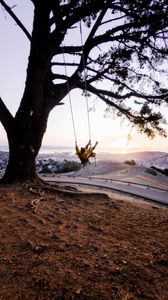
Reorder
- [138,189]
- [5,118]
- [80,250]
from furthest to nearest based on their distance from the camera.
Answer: [138,189] < [5,118] < [80,250]

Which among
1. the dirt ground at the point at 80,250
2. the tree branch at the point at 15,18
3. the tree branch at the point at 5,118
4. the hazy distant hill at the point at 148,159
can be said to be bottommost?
the dirt ground at the point at 80,250

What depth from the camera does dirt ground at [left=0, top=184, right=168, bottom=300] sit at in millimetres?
2873

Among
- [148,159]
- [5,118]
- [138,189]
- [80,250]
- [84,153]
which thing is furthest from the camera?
[148,159]

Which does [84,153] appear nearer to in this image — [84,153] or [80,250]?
[84,153]

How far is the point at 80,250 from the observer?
12.1ft

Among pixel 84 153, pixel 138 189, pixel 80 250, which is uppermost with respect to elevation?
pixel 84 153

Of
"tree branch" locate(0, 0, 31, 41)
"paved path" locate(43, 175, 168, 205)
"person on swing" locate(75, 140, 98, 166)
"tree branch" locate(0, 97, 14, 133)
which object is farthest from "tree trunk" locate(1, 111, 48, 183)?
"paved path" locate(43, 175, 168, 205)

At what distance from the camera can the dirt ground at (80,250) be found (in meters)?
2.87

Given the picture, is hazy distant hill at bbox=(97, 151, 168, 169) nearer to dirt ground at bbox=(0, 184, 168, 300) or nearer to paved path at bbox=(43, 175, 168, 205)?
paved path at bbox=(43, 175, 168, 205)

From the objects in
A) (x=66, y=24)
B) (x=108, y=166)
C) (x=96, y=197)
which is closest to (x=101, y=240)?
(x=96, y=197)

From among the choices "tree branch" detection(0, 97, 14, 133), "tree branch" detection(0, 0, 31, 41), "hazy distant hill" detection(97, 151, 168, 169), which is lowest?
"hazy distant hill" detection(97, 151, 168, 169)

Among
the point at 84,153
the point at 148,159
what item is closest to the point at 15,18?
the point at 84,153

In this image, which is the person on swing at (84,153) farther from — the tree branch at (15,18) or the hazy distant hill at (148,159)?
the hazy distant hill at (148,159)

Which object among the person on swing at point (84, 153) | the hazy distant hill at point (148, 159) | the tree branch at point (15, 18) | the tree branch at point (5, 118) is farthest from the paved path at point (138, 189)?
the hazy distant hill at point (148, 159)
